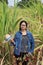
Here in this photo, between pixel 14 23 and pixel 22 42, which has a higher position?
pixel 14 23

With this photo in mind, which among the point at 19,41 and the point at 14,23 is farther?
the point at 14,23

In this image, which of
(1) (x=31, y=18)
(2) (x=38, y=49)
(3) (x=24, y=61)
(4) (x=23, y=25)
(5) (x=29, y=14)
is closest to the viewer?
(4) (x=23, y=25)

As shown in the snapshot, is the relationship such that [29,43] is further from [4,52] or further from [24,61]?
[4,52]

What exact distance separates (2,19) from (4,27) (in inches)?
6.6

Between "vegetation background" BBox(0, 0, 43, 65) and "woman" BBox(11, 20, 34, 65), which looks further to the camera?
"vegetation background" BBox(0, 0, 43, 65)

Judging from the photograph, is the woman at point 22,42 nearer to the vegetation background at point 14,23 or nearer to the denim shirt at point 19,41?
the denim shirt at point 19,41

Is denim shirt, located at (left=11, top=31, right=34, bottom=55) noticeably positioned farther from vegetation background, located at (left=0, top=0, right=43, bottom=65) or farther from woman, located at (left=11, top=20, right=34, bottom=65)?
vegetation background, located at (left=0, top=0, right=43, bottom=65)

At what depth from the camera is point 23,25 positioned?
4.20 m

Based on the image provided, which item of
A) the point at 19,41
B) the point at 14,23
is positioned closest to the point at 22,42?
the point at 19,41

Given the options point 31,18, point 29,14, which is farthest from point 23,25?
point 29,14

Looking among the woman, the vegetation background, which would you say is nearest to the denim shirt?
the woman

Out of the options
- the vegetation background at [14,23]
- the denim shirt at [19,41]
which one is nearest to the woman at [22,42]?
the denim shirt at [19,41]

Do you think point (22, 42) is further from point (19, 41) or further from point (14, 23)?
point (14, 23)

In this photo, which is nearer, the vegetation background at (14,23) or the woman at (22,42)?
the woman at (22,42)
